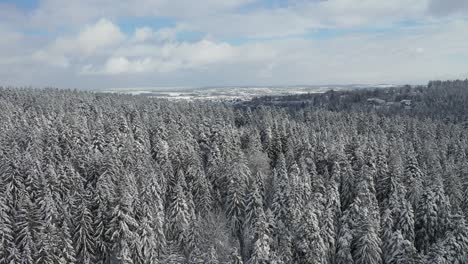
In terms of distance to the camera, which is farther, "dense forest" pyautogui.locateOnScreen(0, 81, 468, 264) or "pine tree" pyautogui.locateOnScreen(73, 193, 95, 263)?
"pine tree" pyautogui.locateOnScreen(73, 193, 95, 263)

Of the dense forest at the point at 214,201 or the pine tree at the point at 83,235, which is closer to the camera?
the dense forest at the point at 214,201

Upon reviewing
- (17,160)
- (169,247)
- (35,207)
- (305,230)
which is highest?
(17,160)

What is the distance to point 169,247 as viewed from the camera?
44.6 m

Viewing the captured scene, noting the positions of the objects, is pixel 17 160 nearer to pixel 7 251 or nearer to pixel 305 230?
pixel 7 251

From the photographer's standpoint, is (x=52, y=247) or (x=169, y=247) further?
(x=169, y=247)

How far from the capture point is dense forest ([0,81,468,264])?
40062 mm

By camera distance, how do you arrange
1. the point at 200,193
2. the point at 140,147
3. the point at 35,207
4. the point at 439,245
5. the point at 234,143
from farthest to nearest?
1. the point at 234,143
2. the point at 140,147
3. the point at 200,193
4. the point at 35,207
5. the point at 439,245

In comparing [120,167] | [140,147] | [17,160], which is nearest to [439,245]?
[120,167]

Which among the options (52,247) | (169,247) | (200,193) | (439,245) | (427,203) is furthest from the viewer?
(200,193)

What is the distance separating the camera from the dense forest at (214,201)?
40.1 m

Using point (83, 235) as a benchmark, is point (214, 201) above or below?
below

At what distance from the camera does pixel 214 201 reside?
58594mm

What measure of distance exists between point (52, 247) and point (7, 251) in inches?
225

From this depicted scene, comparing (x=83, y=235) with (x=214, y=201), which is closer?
(x=83, y=235)
